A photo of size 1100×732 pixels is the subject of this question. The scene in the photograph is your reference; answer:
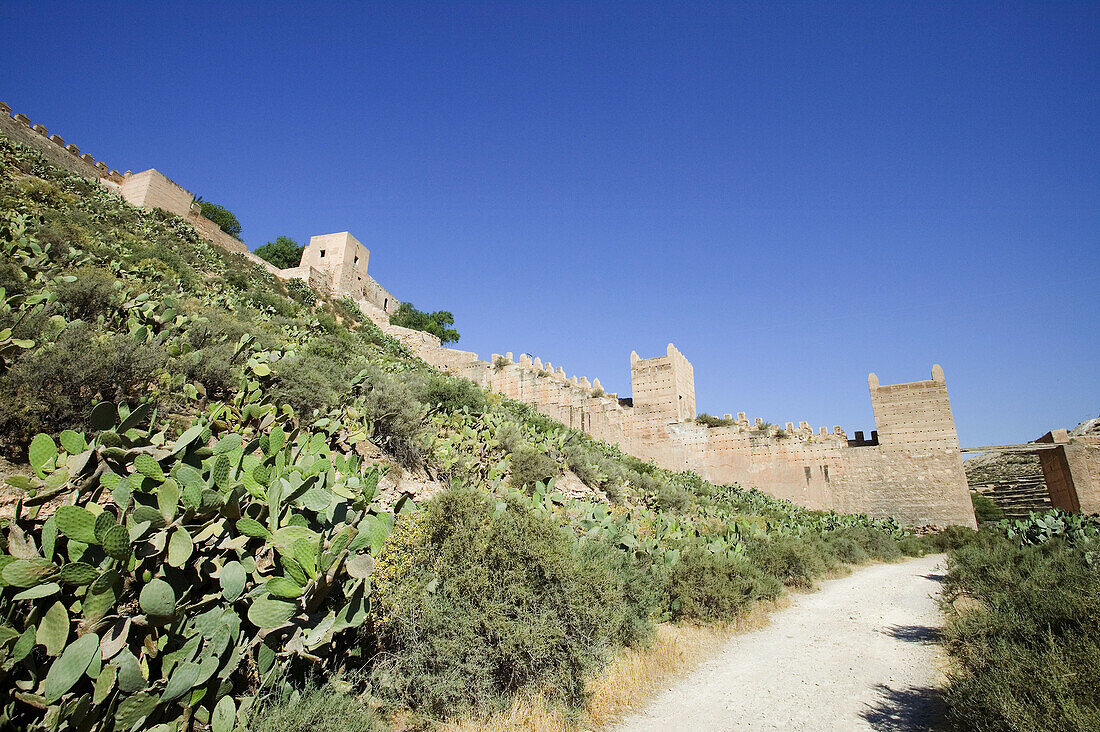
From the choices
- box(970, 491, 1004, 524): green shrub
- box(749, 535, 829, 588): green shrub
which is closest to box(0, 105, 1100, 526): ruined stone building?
box(970, 491, 1004, 524): green shrub

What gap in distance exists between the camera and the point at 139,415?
329 cm

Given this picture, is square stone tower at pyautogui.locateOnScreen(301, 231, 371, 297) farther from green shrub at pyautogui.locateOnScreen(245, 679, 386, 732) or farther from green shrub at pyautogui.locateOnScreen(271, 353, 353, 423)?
green shrub at pyautogui.locateOnScreen(245, 679, 386, 732)

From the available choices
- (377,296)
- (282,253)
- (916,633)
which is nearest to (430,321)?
(377,296)

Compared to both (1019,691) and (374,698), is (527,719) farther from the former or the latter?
(1019,691)

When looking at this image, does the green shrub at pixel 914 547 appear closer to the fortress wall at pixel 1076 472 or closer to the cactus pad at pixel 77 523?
the fortress wall at pixel 1076 472

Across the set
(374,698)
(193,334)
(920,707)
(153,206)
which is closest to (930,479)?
(920,707)

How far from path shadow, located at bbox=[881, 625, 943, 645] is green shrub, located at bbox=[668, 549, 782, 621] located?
1.74 metres

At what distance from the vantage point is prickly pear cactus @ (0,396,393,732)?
94.9 inches

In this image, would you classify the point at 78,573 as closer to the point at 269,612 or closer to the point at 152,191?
the point at 269,612

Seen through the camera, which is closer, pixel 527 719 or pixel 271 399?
pixel 527 719

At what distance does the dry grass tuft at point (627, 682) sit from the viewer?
360cm

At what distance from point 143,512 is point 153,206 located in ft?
78.3

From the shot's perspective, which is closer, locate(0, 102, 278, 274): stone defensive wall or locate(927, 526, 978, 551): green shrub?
locate(927, 526, 978, 551): green shrub

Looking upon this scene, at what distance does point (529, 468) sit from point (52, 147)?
24267mm
